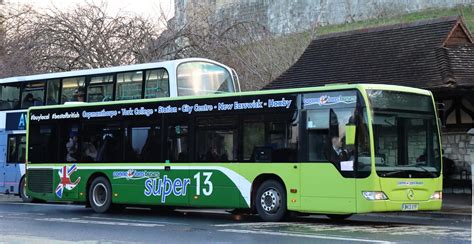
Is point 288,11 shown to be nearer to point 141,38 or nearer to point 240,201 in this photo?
point 141,38

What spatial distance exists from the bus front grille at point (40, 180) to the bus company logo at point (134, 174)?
2.47 meters

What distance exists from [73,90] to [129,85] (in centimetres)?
269

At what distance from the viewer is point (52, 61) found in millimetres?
32094

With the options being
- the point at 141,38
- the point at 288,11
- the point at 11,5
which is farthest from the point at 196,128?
the point at 288,11

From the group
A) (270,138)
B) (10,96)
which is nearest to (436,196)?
(270,138)

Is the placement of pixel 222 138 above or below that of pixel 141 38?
below

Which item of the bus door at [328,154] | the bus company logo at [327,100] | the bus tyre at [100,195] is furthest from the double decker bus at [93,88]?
the bus door at [328,154]

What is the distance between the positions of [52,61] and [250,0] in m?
44.9

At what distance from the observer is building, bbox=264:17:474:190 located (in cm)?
2212

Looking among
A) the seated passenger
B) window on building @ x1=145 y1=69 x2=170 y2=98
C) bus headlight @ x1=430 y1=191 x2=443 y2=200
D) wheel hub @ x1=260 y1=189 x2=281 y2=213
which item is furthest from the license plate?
window on building @ x1=145 y1=69 x2=170 y2=98

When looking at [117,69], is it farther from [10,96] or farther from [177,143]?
[10,96]

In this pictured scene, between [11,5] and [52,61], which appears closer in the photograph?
[52,61]

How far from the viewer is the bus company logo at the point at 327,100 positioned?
14.4m

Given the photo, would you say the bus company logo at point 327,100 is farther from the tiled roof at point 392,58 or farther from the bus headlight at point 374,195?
the tiled roof at point 392,58
